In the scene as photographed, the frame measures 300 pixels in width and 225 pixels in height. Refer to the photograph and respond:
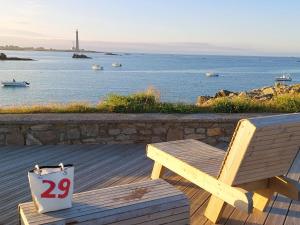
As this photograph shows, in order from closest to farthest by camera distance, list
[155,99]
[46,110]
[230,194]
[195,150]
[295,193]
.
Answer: [230,194]
[295,193]
[195,150]
[46,110]
[155,99]

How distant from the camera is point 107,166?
507 cm

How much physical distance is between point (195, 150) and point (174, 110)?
2669 mm

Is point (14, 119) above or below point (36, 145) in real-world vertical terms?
above

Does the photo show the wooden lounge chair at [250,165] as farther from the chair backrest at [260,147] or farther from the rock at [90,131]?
the rock at [90,131]

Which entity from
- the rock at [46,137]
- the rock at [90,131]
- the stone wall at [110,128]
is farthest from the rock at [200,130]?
the rock at [46,137]

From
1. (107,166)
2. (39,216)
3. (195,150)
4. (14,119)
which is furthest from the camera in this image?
(14,119)

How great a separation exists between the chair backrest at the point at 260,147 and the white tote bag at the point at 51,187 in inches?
47.5

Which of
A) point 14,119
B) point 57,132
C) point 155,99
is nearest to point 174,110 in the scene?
point 155,99

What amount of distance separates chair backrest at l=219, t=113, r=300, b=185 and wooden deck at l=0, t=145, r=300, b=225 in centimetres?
57

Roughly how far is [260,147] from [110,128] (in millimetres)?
3443

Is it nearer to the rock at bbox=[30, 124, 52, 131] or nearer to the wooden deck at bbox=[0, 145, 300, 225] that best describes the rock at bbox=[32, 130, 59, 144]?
the rock at bbox=[30, 124, 52, 131]

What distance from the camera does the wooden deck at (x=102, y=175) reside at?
3619 mm

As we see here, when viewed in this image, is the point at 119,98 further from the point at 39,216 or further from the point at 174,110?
the point at 39,216

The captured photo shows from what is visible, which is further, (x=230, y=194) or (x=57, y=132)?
(x=57, y=132)
